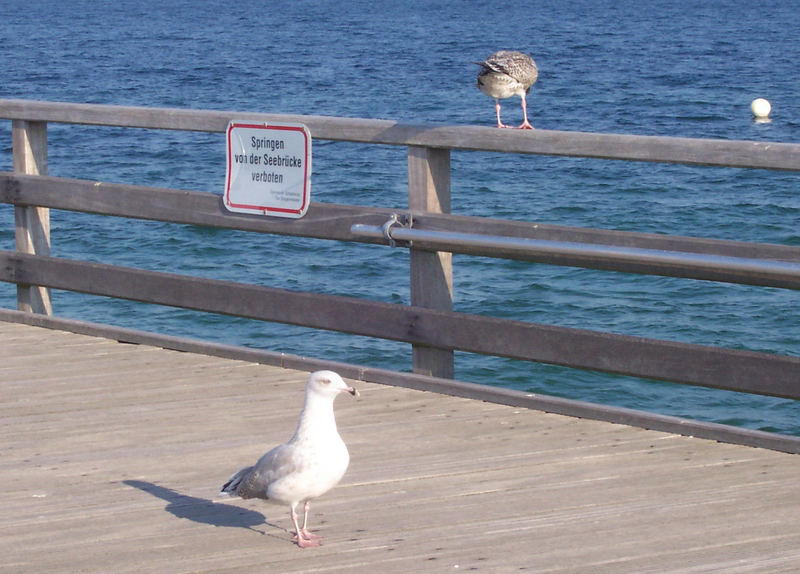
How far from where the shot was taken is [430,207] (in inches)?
218

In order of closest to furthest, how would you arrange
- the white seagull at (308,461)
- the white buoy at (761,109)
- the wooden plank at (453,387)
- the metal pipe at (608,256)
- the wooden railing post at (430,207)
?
the white seagull at (308,461), the metal pipe at (608,256), the wooden plank at (453,387), the wooden railing post at (430,207), the white buoy at (761,109)

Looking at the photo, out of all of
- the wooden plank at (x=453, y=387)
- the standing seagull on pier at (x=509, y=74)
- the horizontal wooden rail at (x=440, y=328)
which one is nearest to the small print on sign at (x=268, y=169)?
the horizontal wooden rail at (x=440, y=328)

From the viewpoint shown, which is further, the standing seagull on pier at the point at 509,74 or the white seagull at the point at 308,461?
the standing seagull on pier at the point at 509,74

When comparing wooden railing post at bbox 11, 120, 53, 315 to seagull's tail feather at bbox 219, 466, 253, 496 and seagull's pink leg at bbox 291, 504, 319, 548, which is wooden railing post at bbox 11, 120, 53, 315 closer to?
seagull's tail feather at bbox 219, 466, 253, 496

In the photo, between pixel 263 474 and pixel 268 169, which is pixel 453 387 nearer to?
pixel 268 169

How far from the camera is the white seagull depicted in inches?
146

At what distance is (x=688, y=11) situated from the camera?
103 meters

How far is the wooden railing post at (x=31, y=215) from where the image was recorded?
659cm

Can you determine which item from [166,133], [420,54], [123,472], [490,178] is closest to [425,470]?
[123,472]

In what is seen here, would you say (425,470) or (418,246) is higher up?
(418,246)

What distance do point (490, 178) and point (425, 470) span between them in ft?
64.7

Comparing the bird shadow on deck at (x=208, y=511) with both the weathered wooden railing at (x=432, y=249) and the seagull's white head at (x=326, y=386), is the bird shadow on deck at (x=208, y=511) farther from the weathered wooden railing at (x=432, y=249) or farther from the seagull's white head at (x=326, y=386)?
the weathered wooden railing at (x=432, y=249)

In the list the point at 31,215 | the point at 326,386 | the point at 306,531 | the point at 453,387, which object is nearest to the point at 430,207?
the point at 453,387

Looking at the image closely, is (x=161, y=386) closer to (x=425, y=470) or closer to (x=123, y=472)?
(x=123, y=472)
